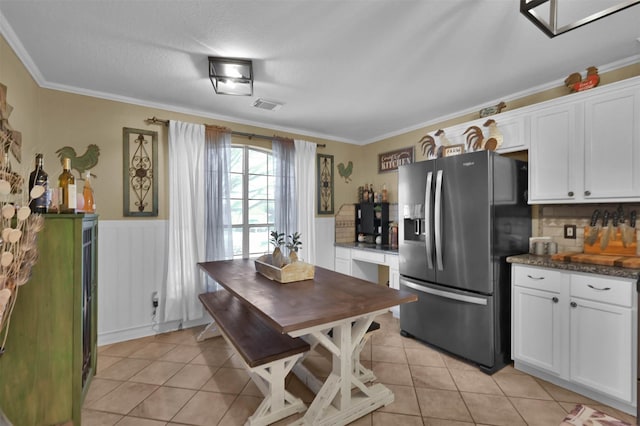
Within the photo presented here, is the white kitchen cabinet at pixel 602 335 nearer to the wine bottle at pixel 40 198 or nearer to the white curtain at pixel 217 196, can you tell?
the white curtain at pixel 217 196

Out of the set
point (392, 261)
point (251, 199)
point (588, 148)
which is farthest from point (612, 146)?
point (251, 199)

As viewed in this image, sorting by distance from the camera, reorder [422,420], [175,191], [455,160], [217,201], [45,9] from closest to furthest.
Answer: [45,9] < [422,420] < [455,160] < [175,191] < [217,201]

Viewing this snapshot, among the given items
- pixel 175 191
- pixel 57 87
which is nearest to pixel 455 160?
pixel 175 191

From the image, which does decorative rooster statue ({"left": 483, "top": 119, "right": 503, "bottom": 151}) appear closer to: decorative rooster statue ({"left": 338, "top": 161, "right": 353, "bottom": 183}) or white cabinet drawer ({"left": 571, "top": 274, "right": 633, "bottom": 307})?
white cabinet drawer ({"left": 571, "top": 274, "right": 633, "bottom": 307})

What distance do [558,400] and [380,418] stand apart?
4.22 ft

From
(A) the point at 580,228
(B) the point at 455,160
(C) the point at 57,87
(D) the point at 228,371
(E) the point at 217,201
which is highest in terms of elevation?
(C) the point at 57,87

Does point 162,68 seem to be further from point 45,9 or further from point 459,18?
Result: point 459,18

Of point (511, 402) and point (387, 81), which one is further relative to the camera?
point (387, 81)

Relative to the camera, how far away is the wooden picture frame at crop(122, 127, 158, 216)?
3.03 m

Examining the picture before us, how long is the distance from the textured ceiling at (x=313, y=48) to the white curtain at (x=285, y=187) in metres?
0.89

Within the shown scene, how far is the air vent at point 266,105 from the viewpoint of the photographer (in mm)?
3111

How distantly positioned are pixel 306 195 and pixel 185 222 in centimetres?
160

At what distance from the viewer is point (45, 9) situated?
1.74m

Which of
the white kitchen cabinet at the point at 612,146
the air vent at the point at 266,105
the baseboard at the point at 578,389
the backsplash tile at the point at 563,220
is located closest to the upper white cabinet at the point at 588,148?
the white kitchen cabinet at the point at 612,146
